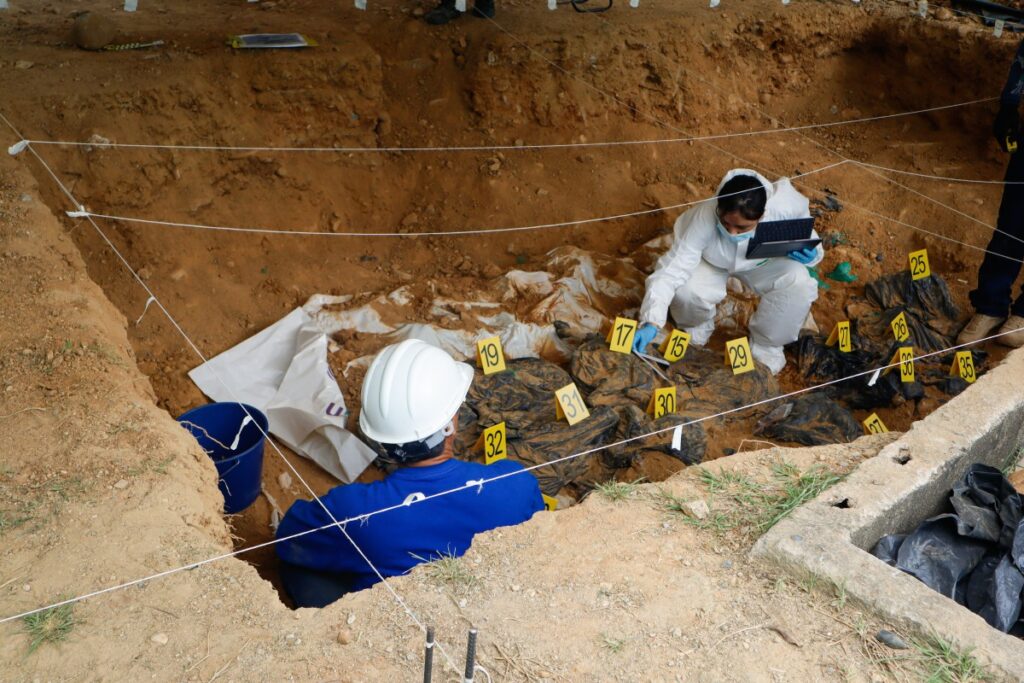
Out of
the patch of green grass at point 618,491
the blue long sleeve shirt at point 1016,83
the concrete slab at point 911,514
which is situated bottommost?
the patch of green grass at point 618,491

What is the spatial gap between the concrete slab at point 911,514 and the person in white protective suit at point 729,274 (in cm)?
141

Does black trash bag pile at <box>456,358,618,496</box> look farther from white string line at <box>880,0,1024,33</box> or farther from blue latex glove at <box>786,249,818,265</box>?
white string line at <box>880,0,1024,33</box>

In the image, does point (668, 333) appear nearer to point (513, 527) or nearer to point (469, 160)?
point (469, 160)

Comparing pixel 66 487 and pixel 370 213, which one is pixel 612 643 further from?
pixel 370 213

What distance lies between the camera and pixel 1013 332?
4746 mm

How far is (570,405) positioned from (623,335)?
50cm

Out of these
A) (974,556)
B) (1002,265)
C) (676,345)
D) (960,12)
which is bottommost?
(676,345)

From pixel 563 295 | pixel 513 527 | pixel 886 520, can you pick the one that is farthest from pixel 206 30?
pixel 886 520

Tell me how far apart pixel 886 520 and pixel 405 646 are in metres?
1.48

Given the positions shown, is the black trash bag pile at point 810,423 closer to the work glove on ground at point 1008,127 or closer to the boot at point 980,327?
the boot at point 980,327

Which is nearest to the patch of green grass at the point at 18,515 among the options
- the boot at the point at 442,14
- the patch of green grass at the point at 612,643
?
the patch of green grass at the point at 612,643

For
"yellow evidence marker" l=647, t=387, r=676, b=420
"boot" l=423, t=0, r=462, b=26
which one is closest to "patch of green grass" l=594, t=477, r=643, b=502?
"yellow evidence marker" l=647, t=387, r=676, b=420

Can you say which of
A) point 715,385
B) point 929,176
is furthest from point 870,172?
point 715,385

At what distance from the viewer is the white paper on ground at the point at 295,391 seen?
4.20 meters
